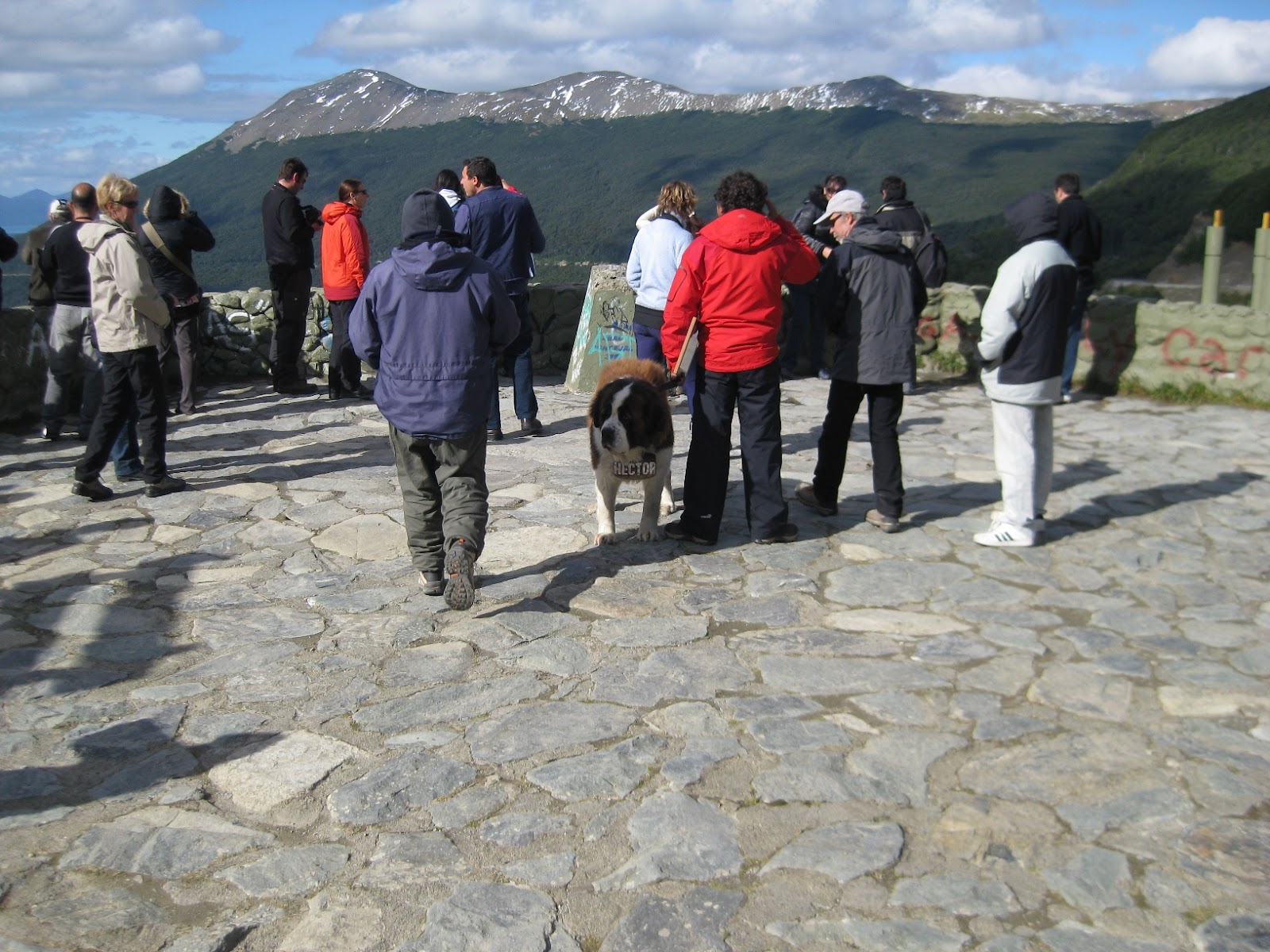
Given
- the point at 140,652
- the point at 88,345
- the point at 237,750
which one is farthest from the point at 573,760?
the point at 88,345

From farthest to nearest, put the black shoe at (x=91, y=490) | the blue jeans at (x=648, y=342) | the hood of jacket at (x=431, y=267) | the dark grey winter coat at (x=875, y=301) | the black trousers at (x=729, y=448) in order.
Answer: the blue jeans at (x=648, y=342) → the black shoe at (x=91, y=490) → the dark grey winter coat at (x=875, y=301) → the black trousers at (x=729, y=448) → the hood of jacket at (x=431, y=267)

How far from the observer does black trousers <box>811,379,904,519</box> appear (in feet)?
21.8

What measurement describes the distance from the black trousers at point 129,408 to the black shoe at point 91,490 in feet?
0.11

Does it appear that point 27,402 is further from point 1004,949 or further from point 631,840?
point 1004,949

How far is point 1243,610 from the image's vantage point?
18.1 feet

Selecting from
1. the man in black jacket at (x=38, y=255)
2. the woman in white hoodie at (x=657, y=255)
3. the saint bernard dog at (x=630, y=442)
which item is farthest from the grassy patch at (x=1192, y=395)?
the man in black jacket at (x=38, y=255)

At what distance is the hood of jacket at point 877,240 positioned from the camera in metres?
6.49

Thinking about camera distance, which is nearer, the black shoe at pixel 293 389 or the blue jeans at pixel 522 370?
the blue jeans at pixel 522 370

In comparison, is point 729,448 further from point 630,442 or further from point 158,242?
point 158,242

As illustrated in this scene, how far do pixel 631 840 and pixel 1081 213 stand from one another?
8760 millimetres

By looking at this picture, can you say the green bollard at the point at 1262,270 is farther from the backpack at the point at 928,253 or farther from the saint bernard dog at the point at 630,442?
the saint bernard dog at the point at 630,442

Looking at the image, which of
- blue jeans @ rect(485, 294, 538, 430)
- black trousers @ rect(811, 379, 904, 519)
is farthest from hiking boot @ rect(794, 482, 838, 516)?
blue jeans @ rect(485, 294, 538, 430)

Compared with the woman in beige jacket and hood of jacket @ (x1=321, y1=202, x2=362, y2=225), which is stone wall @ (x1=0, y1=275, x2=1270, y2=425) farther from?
the woman in beige jacket

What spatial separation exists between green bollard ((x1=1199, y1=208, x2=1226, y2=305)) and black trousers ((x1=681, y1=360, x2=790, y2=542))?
9299 mm
